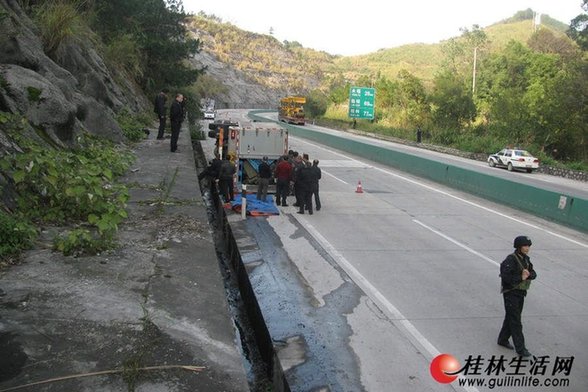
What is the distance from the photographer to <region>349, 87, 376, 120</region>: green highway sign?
65.9m

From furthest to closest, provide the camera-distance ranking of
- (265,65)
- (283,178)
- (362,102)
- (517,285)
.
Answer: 1. (265,65)
2. (362,102)
3. (283,178)
4. (517,285)

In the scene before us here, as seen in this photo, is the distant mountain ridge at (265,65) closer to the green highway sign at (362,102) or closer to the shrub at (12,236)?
the green highway sign at (362,102)

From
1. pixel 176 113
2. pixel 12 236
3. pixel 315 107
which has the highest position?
pixel 176 113

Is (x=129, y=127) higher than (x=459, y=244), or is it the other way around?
(x=129, y=127)

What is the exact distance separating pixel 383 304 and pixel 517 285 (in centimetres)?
255

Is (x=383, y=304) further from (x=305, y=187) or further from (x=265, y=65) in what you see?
(x=265, y=65)

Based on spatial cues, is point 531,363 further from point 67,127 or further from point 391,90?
point 391,90

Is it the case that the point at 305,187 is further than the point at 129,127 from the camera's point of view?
No

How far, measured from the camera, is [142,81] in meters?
37.6

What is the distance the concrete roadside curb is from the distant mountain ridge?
3892 inches

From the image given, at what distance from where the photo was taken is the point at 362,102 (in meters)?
66.4
